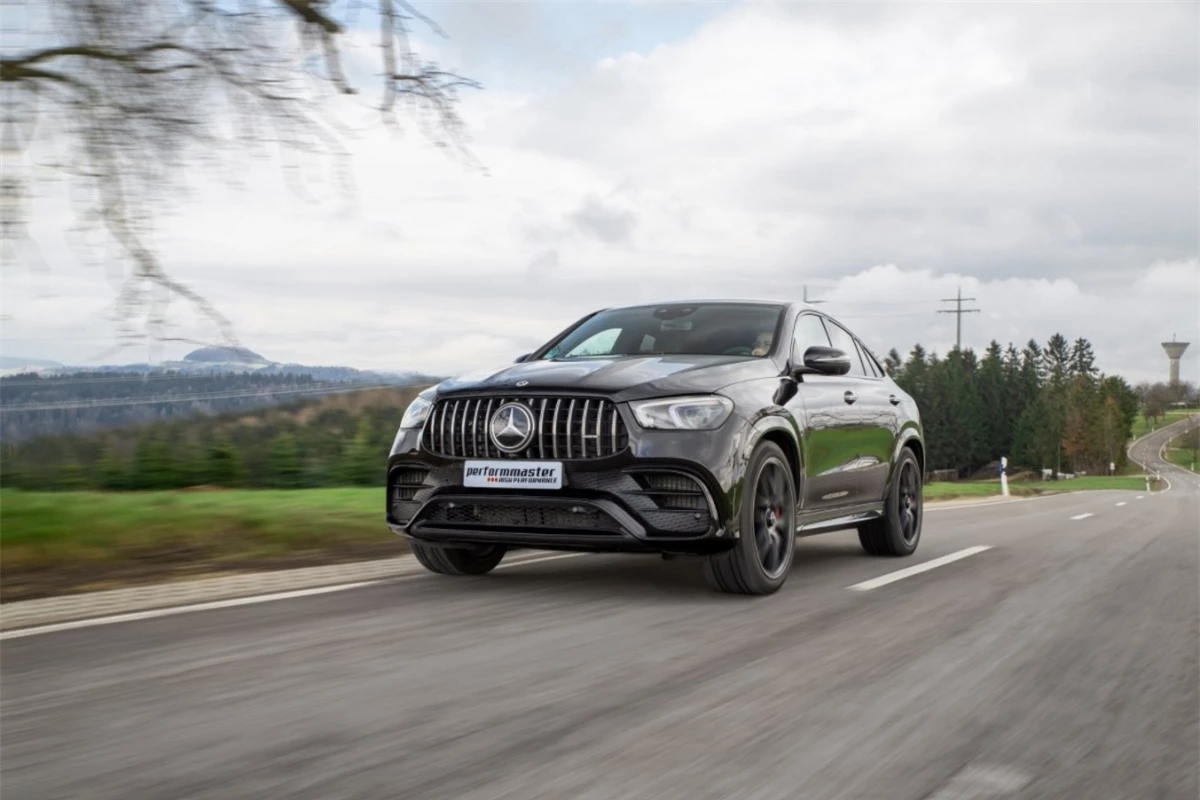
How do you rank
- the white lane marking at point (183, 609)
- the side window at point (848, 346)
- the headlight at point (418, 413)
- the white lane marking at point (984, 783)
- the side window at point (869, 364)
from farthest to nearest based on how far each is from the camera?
the side window at point (869, 364), the side window at point (848, 346), the headlight at point (418, 413), the white lane marking at point (183, 609), the white lane marking at point (984, 783)

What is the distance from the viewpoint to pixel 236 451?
1138 centimetres

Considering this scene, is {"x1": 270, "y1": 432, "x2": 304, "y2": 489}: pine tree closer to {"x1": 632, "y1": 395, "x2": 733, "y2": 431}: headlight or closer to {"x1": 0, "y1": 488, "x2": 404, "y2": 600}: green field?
{"x1": 0, "y1": 488, "x2": 404, "y2": 600}: green field

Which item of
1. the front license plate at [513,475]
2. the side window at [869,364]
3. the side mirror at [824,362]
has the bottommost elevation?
the front license plate at [513,475]

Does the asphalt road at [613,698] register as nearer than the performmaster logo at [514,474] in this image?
Yes

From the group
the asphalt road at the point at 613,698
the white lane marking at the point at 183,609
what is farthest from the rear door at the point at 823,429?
the white lane marking at the point at 183,609

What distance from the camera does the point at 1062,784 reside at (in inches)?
126

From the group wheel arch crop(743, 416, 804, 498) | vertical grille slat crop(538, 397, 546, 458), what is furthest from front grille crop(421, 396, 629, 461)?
wheel arch crop(743, 416, 804, 498)

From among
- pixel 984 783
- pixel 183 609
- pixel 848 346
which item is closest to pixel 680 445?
pixel 183 609

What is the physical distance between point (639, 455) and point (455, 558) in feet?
5.35

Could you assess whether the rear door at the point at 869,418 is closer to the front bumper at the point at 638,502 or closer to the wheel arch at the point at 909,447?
the wheel arch at the point at 909,447

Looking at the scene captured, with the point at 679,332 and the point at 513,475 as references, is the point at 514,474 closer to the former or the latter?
the point at 513,475

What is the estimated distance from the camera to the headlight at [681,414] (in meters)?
6.10

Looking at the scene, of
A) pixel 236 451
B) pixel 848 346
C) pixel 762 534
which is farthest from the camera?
pixel 236 451

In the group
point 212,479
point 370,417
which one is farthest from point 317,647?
point 370,417
